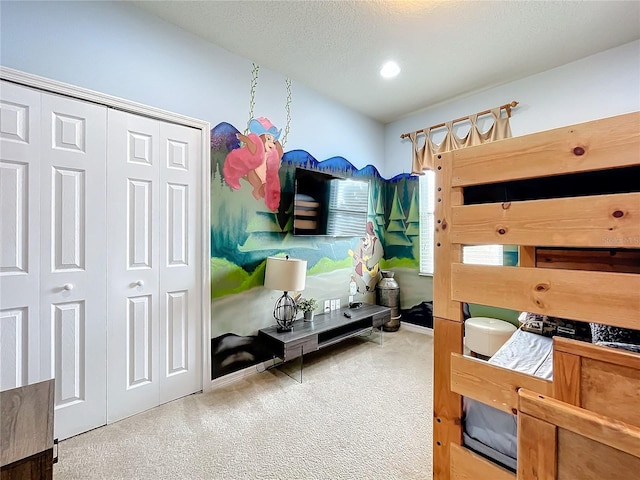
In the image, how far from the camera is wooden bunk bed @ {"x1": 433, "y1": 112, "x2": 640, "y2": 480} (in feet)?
2.69

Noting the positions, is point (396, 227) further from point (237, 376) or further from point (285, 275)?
point (237, 376)

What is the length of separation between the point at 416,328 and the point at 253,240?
2531 millimetres

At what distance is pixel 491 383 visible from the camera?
1084 millimetres

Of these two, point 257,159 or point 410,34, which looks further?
point 257,159

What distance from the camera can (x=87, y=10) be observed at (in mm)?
1844

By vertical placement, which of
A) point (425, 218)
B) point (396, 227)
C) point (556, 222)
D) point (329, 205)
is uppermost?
point (329, 205)

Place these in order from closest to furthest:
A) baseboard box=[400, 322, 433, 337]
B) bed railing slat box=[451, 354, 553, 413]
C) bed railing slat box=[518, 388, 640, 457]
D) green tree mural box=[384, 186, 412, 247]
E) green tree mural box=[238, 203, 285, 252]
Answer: bed railing slat box=[518, 388, 640, 457] < bed railing slat box=[451, 354, 553, 413] < green tree mural box=[238, 203, 285, 252] < baseboard box=[400, 322, 433, 337] < green tree mural box=[384, 186, 412, 247]

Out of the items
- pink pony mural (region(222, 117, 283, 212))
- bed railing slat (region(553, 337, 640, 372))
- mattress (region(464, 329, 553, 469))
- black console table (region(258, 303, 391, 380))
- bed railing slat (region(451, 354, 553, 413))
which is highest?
pink pony mural (region(222, 117, 283, 212))

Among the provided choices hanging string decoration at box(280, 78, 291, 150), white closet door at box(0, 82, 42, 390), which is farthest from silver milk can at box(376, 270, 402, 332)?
white closet door at box(0, 82, 42, 390)

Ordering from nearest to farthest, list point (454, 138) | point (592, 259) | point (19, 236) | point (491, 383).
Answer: point (491, 383) → point (19, 236) → point (592, 259) → point (454, 138)

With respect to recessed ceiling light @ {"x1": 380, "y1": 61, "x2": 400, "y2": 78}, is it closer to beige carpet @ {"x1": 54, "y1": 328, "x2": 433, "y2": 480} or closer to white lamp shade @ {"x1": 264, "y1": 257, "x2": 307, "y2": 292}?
white lamp shade @ {"x1": 264, "y1": 257, "x2": 307, "y2": 292}

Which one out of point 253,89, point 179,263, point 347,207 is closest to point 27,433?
point 179,263

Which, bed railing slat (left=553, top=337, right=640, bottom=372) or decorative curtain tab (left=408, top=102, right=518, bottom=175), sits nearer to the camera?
bed railing slat (left=553, top=337, right=640, bottom=372)

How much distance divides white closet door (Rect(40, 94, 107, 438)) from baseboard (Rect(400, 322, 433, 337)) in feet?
10.9
